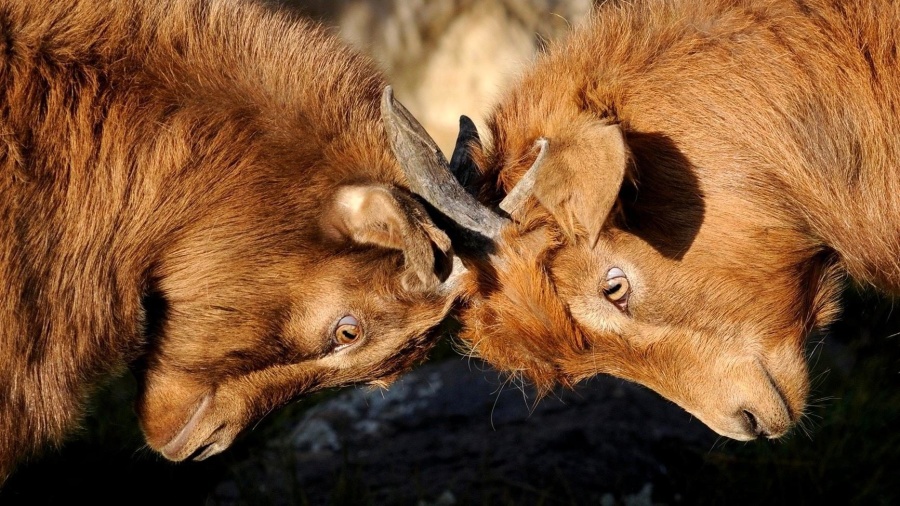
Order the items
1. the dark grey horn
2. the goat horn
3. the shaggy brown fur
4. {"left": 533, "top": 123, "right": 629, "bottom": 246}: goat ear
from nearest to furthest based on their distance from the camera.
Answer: {"left": 533, "top": 123, "right": 629, "bottom": 246}: goat ear, the goat horn, the shaggy brown fur, the dark grey horn

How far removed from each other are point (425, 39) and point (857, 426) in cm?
577

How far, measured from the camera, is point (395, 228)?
4.05 metres

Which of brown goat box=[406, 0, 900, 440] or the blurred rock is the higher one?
brown goat box=[406, 0, 900, 440]

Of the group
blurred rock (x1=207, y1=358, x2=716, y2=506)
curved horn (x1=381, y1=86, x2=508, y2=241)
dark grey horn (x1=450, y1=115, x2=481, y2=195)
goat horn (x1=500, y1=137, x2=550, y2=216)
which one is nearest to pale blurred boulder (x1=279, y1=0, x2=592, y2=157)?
blurred rock (x1=207, y1=358, x2=716, y2=506)

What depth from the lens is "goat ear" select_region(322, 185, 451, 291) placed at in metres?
3.97

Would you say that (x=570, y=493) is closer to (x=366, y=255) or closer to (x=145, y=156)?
(x=366, y=255)

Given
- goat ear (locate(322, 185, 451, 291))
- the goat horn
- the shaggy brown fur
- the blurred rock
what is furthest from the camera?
the blurred rock

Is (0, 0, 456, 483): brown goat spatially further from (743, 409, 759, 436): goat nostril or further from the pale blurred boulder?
the pale blurred boulder

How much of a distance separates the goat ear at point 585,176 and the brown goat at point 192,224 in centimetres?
46

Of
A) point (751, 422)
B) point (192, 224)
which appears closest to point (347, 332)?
point (192, 224)

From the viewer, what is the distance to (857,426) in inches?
256

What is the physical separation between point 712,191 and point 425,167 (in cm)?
114

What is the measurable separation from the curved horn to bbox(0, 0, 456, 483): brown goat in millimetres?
135

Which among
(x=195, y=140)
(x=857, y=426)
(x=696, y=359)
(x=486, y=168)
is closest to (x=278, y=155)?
(x=195, y=140)
